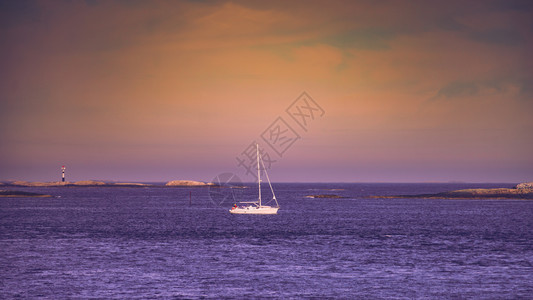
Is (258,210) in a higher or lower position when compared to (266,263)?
higher

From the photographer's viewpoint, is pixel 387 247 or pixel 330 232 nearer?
pixel 387 247

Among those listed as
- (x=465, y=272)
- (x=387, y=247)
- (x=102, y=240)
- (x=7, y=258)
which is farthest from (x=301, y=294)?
(x=102, y=240)

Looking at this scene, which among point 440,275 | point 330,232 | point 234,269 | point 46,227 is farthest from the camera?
point 46,227

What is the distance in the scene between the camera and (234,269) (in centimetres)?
4622

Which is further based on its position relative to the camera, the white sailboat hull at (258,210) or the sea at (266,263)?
the white sailboat hull at (258,210)

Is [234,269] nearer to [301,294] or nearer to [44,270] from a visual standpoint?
[301,294]

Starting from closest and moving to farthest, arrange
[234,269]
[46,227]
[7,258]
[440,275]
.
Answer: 1. [440,275]
2. [234,269]
3. [7,258]
4. [46,227]

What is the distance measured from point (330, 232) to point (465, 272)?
36.4m

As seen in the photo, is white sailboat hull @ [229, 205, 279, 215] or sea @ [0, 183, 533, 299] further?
white sailboat hull @ [229, 205, 279, 215]

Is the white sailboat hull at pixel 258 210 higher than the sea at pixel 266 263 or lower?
higher

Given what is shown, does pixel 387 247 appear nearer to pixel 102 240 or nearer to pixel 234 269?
pixel 234 269

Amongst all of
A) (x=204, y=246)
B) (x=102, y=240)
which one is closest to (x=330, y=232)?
(x=204, y=246)

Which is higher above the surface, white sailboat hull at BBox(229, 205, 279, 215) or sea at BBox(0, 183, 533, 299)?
white sailboat hull at BBox(229, 205, 279, 215)

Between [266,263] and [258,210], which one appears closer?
[266,263]
